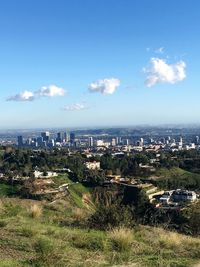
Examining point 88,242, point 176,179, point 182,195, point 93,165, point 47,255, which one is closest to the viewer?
point 47,255

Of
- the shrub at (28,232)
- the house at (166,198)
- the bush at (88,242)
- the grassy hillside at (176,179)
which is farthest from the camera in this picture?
the grassy hillside at (176,179)

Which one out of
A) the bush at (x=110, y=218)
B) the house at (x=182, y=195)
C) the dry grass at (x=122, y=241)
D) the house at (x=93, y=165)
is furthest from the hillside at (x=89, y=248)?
the house at (x=93, y=165)

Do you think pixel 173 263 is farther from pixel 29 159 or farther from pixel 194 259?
pixel 29 159

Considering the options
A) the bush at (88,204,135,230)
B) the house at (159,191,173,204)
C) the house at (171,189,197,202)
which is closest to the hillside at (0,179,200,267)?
the bush at (88,204,135,230)

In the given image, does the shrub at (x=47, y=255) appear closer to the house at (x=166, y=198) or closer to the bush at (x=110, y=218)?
the bush at (x=110, y=218)

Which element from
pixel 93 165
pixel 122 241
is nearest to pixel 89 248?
pixel 122 241

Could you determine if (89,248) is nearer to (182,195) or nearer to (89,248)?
(89,248)

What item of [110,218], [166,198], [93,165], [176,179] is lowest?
[176,179]

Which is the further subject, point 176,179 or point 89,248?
point 176,179

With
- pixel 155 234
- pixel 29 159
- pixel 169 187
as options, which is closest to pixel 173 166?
pixel 169 187
